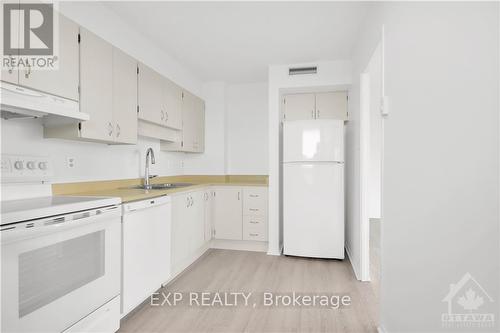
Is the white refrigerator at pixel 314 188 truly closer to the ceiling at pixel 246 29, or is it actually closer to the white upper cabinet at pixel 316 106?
the white upper cabinet at pixel 316 106

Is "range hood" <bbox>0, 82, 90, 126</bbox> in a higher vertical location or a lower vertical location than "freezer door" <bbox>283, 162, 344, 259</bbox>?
higher

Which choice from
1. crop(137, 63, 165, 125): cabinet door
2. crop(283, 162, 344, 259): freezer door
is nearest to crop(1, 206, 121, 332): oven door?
crop(137, 63, 165, 125): cabinet door

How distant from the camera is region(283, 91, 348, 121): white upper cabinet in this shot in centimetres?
354

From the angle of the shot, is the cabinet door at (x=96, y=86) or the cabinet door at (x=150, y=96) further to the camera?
the cabinet door at (x=150, y=96)

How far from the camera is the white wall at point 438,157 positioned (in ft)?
3.21

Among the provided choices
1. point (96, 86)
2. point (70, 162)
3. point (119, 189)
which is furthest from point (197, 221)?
point (96, 86)

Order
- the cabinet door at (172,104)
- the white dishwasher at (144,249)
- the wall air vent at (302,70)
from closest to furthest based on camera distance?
the white dishwasher at (144,249)
the cabinet door at (172,104)
the wall air vent at (302,70)

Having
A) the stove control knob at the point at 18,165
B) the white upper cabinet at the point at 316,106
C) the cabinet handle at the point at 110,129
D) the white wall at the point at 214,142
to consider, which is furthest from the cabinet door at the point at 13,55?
the white upper cabinet at the point at 316,106

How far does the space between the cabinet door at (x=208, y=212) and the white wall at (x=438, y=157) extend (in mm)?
2307

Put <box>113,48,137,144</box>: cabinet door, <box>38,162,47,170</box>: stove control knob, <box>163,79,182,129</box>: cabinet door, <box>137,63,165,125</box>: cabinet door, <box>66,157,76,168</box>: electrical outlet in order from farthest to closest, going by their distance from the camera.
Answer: <box>163,79,182,129</box>: cabinet door
<box>137,63,165,125</box>: cabinet door
<box>113,48,137,144</box>: cabinet door
<box>66,157,76,168</box>: electrical outlet
<box>38,162,47,170</box>: stove control knob

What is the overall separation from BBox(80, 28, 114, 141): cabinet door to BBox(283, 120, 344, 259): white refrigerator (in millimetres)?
2042

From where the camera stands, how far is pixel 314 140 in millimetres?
3223

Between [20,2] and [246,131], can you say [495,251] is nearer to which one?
[20,2]

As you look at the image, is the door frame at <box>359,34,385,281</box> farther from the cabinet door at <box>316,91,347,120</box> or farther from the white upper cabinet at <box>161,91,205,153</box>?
the white upper cabinet at <box>161,91,205,153</box>
